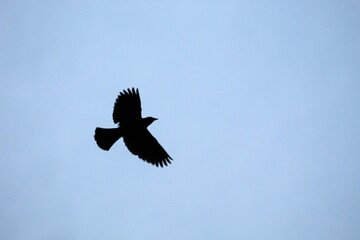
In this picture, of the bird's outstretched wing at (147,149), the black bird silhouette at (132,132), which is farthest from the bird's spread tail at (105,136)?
the bird's outstretched wing at (147,149)

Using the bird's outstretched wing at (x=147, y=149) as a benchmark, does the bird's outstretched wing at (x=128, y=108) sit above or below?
above

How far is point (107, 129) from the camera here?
9.23 metres

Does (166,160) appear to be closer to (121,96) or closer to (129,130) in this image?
(129,130)

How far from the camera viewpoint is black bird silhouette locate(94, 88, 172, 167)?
29.9 ft

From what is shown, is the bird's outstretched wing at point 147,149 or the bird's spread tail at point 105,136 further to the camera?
the bird's outstretched wing at point 147,149

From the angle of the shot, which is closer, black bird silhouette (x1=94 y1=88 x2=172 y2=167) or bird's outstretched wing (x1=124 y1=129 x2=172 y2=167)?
black bird silhouette (x1=94 y1=88 x2=172 y2=167)

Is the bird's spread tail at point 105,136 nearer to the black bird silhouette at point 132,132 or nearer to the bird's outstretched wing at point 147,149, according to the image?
the black bird silhouette at point 132,132

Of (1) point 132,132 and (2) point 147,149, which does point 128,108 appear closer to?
(1) point 132,132

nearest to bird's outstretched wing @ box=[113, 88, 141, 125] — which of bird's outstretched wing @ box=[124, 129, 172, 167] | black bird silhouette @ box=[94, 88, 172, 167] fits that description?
black bird silhouette @ box=[94, 88, 172, 167]

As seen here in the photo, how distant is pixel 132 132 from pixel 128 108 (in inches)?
30.2

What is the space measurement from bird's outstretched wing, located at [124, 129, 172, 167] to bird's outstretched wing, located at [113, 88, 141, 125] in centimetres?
63

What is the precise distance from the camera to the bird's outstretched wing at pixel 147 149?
9570 mm

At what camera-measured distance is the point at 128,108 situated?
908 cm

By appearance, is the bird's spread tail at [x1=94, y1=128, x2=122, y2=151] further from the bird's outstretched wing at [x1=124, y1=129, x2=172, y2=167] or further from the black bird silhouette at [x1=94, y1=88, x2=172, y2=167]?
the bird's outstretched wing at [x1=124, y1=129, x2=172, y2=167]
